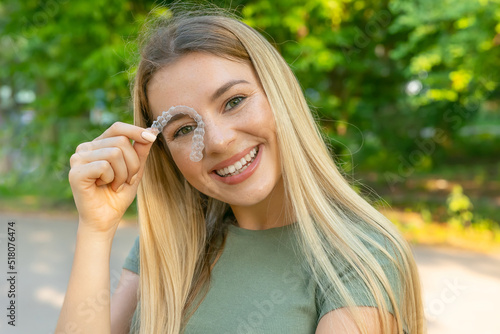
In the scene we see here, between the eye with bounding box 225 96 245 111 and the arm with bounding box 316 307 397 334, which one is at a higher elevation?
the eye with bounding box 225 96 245 111

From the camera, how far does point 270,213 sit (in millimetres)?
1787

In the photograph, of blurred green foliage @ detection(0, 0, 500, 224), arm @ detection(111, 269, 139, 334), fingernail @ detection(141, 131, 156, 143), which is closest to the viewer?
fingernail @ detection(141, 131, 156, 143)

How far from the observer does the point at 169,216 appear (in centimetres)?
190

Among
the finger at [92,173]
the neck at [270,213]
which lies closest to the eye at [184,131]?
the finger at [92,173]

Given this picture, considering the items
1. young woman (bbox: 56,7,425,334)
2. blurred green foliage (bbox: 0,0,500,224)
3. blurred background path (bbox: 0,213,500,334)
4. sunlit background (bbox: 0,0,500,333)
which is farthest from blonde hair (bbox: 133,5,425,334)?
blurred green foliage (bbox: 0,0,500,224)

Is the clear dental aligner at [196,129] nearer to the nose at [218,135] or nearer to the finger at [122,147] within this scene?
the nose at [218,135]

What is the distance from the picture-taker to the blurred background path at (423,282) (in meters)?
4.45

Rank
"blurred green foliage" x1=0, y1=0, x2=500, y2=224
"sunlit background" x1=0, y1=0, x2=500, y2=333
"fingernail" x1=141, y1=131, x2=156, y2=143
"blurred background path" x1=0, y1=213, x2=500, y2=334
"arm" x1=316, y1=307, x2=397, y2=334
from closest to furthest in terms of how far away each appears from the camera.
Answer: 1. "arm" x1=316, y1=307, x2=397, y2=334
2. "fingernail" x1=141, y1=131, x2=156, y2=143
3. "blurred background path" x1=0, y1=213, x2=500, y2=334
4. "sunlit background" x1=0, y1=0, x2=500, y2=333
5. "blurred green foliage" x1=0, y1=0, x2=500, y2=224

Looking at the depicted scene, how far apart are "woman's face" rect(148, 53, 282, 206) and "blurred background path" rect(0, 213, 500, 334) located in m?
2.10

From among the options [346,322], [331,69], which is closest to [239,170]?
[346,322]

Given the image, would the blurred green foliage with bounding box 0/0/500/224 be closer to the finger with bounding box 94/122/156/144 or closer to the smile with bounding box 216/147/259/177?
the smile with bounding box 216/147/259/177

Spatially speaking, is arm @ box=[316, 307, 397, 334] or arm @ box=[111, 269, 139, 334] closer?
arm @ box=[316, 307, 397, 334]

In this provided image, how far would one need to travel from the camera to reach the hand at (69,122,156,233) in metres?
1.59

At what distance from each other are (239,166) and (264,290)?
0.40 m
